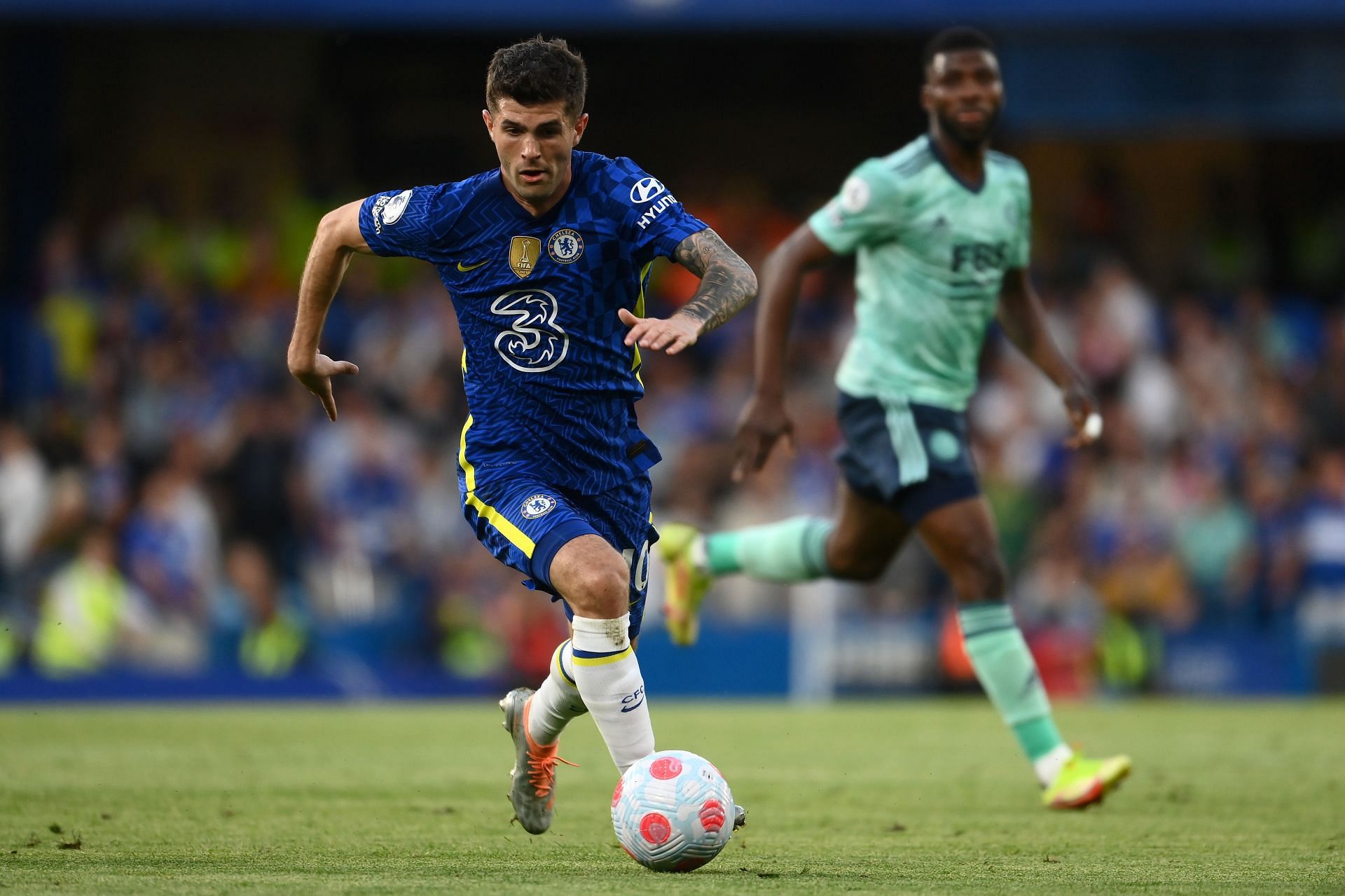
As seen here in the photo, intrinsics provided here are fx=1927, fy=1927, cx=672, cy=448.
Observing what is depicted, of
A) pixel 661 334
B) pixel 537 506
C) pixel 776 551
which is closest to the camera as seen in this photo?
pixel 661 334

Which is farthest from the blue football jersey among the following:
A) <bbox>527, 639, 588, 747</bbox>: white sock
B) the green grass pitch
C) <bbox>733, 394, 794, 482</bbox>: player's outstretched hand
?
<bbox>733, 394, 794, 482</bbox>: player's outstretched hand

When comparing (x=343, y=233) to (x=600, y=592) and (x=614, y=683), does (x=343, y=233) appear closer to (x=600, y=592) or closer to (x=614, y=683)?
(x=600, y=592)

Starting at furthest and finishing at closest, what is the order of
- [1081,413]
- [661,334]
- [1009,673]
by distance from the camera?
[1081,413] → [1009,673] → [661,334]

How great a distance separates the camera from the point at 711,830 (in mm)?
4992

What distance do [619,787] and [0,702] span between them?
356 inches

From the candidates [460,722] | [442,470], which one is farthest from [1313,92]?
[460,722]

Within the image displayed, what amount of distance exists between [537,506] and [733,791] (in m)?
2.44

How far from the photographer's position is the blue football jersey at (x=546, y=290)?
18.1 feet

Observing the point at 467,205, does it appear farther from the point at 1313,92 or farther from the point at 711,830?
the point at 1313,92

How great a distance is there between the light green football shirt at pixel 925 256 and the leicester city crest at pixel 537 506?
2370mm

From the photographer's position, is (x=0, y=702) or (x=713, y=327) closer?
(x=713, y=327)

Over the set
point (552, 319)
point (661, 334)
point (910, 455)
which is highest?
point (552, 319)

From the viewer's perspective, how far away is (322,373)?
5.74 meters

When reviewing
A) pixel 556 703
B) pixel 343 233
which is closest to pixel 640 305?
pixel 343 233
